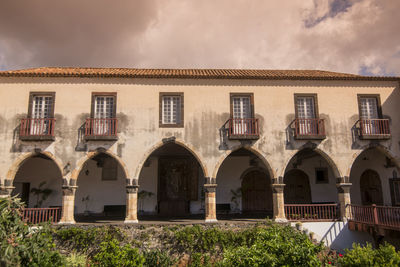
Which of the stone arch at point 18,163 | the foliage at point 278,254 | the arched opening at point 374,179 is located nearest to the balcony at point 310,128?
the arched opening at point 374,179

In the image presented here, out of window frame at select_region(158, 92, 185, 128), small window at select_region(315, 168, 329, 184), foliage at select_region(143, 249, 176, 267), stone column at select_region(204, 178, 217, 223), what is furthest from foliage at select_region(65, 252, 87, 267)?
small window at select_region(315, 168, 329, 184)

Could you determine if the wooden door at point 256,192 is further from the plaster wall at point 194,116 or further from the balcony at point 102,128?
the balcony at point 102,128

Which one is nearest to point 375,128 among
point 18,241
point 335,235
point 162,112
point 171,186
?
point 335,235

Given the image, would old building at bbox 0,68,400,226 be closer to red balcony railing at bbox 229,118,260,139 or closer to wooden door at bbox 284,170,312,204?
red balcony railing at bbox 229,118,260,139

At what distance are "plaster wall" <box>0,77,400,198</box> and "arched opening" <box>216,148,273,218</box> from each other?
3086 millimetres

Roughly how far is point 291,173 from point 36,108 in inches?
581

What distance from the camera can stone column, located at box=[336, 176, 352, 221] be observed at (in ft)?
48.3

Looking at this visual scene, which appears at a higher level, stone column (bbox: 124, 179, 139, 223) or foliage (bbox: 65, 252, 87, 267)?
stone column (bbox: 124, 179, 139, 223)

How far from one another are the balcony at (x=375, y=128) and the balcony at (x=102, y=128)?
41.1 feet

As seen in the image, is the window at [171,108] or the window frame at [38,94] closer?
the window frame at [38,94]

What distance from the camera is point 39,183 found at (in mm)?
17516

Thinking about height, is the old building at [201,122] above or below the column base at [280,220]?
above

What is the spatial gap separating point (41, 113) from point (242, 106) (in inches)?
401

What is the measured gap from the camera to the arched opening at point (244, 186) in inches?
706
